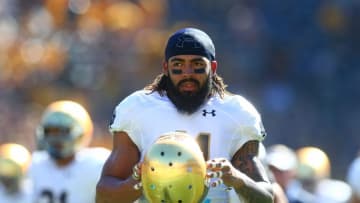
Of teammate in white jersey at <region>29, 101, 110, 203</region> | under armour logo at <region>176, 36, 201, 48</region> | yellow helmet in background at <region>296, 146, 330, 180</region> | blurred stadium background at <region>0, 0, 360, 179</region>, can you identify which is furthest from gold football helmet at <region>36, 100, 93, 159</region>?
blurred stadium background at <region>0, 0, 360, 179</region>

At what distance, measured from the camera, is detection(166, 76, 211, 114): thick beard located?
4.64 metres

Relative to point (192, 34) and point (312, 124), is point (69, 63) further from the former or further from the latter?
point (192, 34)

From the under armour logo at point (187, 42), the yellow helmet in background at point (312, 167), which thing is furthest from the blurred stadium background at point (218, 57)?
the under armour logo at point (187, 42)

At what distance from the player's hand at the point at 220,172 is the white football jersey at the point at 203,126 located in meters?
0.52

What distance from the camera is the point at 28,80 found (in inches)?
567

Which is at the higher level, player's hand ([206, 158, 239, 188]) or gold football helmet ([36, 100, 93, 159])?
gold football helmet ([36, 100, 93, 159])

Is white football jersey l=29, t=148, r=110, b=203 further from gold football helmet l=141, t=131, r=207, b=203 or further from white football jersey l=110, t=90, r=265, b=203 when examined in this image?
gold football helmet l=141, t=131, r=207, b=203

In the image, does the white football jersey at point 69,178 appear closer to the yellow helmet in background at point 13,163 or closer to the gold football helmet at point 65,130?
the gold football helmet at point 65,130

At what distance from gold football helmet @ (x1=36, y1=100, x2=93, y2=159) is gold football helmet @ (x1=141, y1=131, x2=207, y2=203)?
135 inches

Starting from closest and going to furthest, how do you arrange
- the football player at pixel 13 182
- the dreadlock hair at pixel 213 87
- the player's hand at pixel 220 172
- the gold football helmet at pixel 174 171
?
1. the gold football helmet at pixel 174 171
2. the player's hand at pixel 220 172
3. the dreadlock hair at pixel 213 87
4. the football player at pixel 13 182

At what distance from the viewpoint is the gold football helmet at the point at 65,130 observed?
735cm

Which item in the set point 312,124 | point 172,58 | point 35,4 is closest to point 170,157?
point 172,58

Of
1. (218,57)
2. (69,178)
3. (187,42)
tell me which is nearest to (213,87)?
(187,42)

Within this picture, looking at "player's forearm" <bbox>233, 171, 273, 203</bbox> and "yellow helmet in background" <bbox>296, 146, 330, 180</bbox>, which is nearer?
"player's forearm" <bbox>233, 171, 273, 203</bbox>
